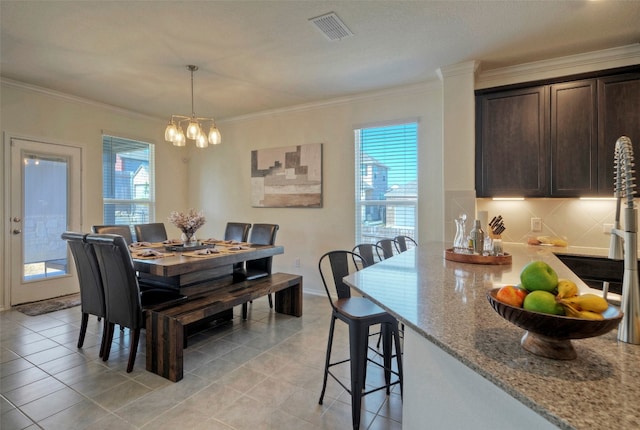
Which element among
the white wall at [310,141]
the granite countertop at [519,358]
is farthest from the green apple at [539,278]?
the white wall at [310,141]

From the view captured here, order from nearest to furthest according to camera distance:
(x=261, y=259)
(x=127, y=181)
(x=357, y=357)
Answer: (x=357, y=357), (x=261, y=259), (x=127, y=181)

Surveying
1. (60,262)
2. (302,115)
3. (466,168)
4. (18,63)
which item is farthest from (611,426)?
(60,262)

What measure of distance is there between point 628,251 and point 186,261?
2.67 meters

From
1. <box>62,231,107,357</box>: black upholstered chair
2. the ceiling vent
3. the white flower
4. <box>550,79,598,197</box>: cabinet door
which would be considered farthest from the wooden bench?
<box>550,79,598,197</box>: cabinet door

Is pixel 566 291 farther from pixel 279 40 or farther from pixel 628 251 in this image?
pixel 279 40

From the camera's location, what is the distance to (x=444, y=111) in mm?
3541

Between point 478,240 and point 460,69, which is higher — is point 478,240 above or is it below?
below

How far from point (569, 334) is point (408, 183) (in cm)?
350

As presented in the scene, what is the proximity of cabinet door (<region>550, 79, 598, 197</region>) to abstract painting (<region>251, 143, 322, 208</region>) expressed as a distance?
8.91 feet

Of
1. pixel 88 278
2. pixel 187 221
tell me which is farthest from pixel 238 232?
pixel 88 278

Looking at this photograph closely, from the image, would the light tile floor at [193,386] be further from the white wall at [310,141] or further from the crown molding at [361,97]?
the crown molding at [361,97]

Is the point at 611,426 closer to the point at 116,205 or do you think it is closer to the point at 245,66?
the point at 245,66

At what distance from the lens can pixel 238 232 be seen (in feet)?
14.7

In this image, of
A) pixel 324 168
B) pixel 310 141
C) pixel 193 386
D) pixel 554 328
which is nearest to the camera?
pixel 554 328
